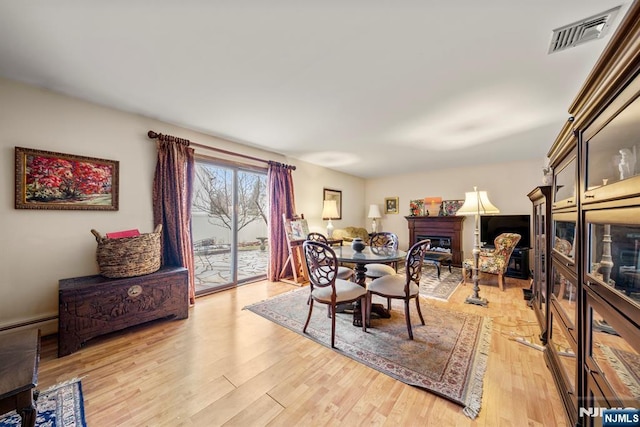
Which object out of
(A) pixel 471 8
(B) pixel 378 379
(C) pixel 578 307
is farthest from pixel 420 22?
(B) pixel 378 379

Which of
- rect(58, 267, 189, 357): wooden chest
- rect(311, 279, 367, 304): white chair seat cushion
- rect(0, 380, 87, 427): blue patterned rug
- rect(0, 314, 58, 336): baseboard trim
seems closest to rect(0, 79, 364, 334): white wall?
rect(0, 314, 58, 336): baseboard trim

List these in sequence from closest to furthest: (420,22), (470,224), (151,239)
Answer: (420,22) → (151,239) → (470,224)

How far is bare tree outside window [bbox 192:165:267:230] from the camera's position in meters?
3.43

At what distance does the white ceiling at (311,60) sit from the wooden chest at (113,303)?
1795 millimetres

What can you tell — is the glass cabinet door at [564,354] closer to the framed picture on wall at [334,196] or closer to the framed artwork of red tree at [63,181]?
the framed picture on wall at [334,196]

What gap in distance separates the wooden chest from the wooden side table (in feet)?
1.79

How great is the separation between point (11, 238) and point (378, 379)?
328cm

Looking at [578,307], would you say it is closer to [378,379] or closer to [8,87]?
[378,379]

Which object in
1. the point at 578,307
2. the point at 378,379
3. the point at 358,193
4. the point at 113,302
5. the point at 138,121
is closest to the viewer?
the point at 578,307

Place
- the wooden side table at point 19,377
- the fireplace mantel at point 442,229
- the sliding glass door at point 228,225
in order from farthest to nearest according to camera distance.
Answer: the fireplace mantel at point 442,229
the sliding glass door at point 228,225
the wooden side table at point 19,377

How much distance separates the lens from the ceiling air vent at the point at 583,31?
1.32 m

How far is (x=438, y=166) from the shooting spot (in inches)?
204

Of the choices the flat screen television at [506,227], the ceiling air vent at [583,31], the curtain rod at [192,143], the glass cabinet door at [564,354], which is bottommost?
the glass cabinet door at [564,354]

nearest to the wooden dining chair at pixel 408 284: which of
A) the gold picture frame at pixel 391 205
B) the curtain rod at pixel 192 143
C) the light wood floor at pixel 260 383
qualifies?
the light wood floor at pixel 260 383
